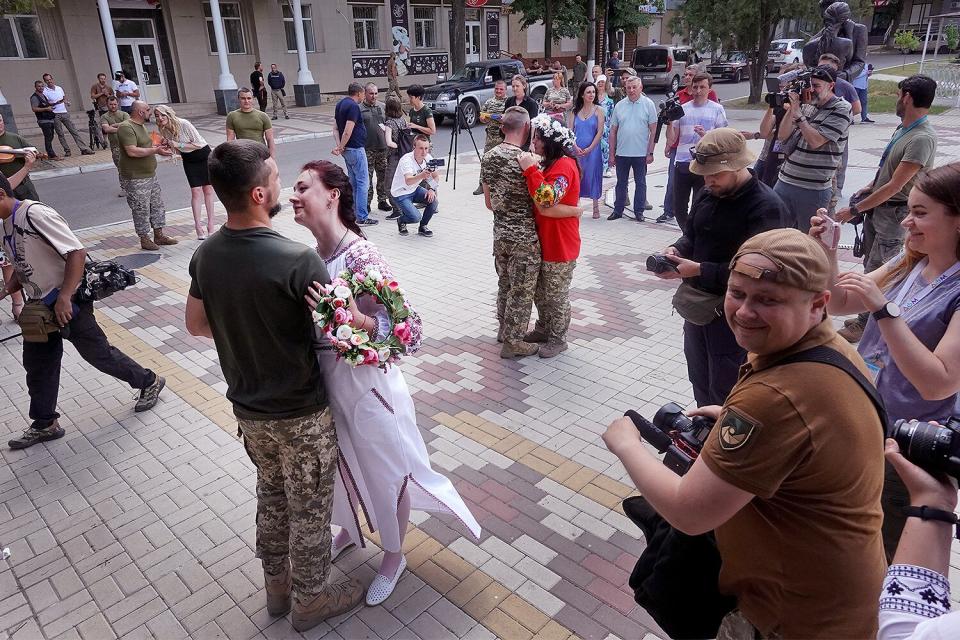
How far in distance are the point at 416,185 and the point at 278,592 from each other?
6.43 metres

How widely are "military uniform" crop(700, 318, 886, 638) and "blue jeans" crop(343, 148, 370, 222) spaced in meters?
8.39

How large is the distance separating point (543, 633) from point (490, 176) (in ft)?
11.1

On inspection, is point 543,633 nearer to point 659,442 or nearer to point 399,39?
point 659,442

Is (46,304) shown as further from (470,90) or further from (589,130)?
(470,90)

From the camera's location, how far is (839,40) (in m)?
11.3

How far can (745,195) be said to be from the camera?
3490 mm

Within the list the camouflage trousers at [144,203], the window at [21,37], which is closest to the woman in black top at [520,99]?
the camouflage trousers at [144,203]

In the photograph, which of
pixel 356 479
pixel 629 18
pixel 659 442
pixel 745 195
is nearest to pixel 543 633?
pixel 356 479

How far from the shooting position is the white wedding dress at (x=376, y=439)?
2.79m

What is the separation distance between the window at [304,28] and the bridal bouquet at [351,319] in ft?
89.0

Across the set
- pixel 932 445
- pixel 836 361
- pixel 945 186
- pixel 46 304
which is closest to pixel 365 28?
pixel 46 304

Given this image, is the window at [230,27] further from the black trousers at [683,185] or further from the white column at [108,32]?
the black trousers at [683,185]

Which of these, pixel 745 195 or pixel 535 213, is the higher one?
pixel 745 195

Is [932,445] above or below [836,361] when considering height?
below
